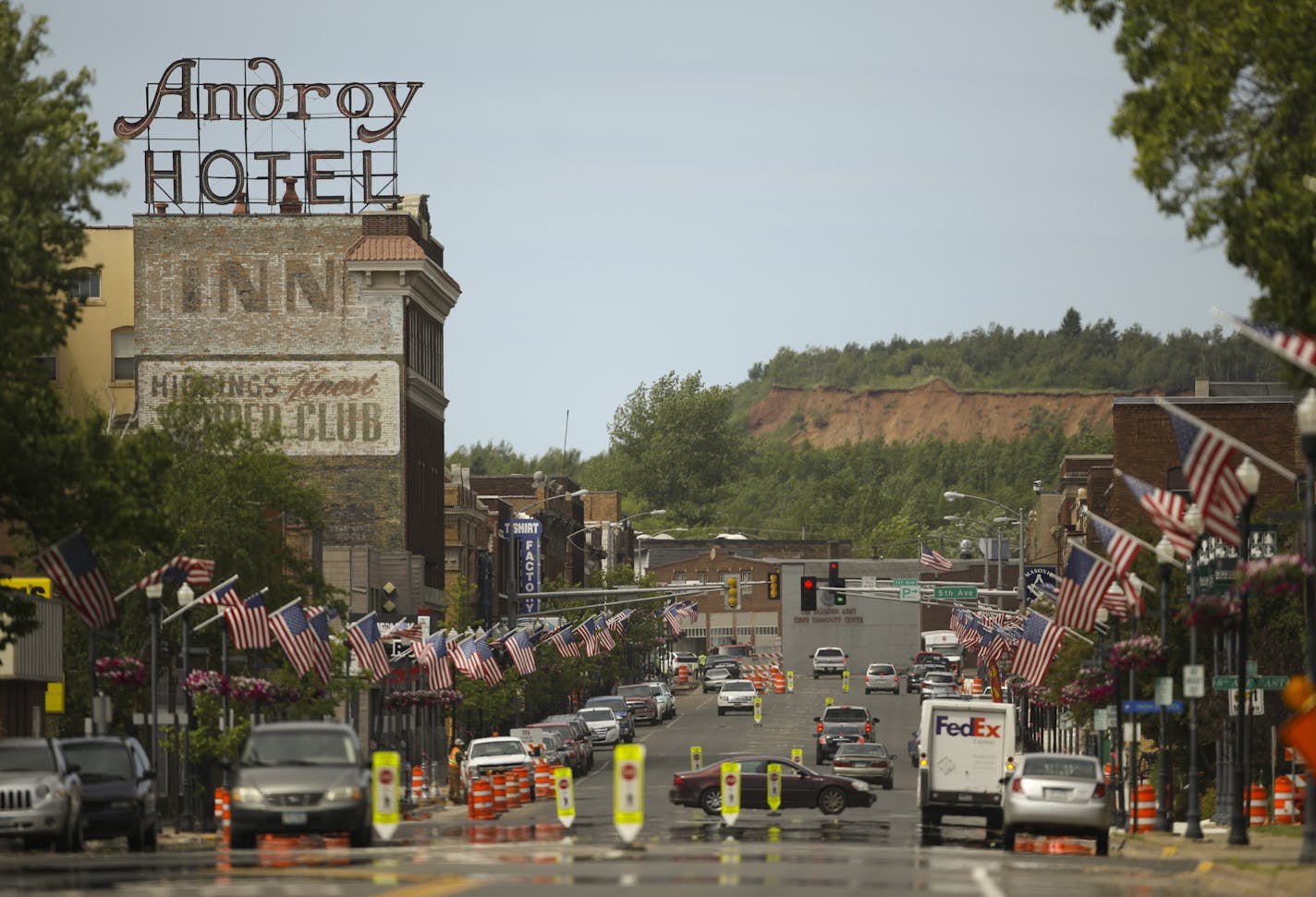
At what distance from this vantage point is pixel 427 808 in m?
56.5

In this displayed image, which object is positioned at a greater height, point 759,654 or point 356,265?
point 356,265

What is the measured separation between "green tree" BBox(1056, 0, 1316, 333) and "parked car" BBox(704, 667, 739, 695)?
9801 centimetres

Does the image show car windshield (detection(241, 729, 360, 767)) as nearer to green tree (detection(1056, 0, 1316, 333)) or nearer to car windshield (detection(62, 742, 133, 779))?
car windshield (detection(62, 742, 133, 779))

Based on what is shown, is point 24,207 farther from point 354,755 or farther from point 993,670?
point 993,670

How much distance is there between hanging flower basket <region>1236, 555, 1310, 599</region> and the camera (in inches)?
1144

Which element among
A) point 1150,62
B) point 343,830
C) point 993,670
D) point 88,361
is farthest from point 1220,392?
point 343,830

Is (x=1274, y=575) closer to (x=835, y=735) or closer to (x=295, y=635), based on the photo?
(x=295, y=635)

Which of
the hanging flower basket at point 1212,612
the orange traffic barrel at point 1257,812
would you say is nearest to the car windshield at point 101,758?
the hanging flower basket at point 1212,612

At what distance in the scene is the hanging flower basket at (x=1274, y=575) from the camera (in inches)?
1144

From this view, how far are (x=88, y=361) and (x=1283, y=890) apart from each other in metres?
71.4

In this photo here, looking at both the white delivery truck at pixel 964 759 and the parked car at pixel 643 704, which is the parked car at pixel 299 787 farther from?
the parked car at pixel 643 704

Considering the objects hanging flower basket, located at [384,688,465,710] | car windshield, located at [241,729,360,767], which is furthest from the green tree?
hanging flower basket, located at [384,688,465,710]

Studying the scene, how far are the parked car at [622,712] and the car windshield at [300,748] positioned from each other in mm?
56700

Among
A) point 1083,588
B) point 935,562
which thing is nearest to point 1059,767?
point 1083,588
